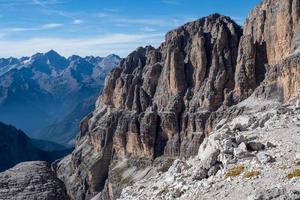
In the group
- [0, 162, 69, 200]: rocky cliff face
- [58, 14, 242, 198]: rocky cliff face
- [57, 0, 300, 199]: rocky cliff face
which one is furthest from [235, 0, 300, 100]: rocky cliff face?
[0, 162, 69, 200]: rocky cliff face

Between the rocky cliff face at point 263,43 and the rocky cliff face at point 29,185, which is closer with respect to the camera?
the rocky cliff face at point 263,43

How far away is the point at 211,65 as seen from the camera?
13712 centimetres

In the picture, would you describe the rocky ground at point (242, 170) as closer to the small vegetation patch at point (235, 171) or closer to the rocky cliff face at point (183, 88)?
the small vegetation patch at point (235, 171)

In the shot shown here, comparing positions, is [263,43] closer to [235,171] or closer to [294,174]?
[235,171]

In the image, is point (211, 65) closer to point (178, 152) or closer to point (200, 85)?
point (200, 85)

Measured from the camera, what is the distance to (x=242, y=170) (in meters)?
26.4

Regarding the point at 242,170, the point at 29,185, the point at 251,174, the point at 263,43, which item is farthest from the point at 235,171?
the point at 29,185

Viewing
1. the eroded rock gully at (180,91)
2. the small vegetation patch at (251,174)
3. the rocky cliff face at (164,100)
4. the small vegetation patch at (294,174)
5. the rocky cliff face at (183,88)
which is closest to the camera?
the small vegetation patch at (294,174)

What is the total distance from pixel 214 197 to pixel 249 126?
1514 cm

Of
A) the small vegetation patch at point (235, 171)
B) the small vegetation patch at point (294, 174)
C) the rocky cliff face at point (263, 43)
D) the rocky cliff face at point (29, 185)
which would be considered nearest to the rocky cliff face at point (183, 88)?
the rocky cliff face at point (263, 43)

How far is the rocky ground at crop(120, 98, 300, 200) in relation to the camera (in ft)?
77.3

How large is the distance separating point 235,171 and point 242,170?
1.20 ft

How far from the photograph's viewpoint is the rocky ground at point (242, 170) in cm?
2356

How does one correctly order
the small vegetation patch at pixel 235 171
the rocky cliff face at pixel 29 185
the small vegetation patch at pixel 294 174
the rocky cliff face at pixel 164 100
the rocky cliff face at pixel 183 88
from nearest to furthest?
1. the small vegetation patch at pixel 294 174
2. the small vegetation patch at pixel 235 171
3. the rocky cliff face at pixel 183 88
4. the rocky cliff face at pixel 164 100
5. the rocky cliff face at pixel 29 185
